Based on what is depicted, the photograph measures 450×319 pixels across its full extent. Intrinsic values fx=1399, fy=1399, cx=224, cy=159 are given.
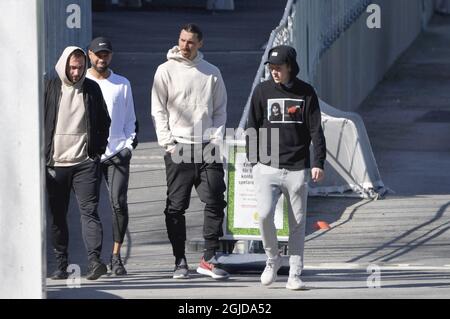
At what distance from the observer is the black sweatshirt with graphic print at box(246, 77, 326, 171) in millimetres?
9797

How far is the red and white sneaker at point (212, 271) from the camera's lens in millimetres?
10422

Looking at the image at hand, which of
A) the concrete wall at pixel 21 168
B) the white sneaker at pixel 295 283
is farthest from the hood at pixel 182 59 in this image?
the concrete wall at pixel 21 168

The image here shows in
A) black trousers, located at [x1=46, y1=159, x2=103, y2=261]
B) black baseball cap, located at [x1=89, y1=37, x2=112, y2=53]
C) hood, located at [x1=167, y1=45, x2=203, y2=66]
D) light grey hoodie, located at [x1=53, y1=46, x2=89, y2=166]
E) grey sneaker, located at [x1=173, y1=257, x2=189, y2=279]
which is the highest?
black baseball cap, located at [x1=89, y1=37, x2=112, y2=53]

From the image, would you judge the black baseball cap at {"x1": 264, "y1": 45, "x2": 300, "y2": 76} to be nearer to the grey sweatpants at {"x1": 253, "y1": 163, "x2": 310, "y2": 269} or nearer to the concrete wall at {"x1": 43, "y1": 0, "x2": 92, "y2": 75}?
the grey sweatpants at {"x1": 253, "y1": 163, "x2": 310, "y2": 269}

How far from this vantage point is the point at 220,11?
29250 millimetres

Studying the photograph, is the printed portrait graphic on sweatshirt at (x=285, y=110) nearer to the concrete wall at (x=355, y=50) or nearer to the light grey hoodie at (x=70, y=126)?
the light grey hoodie at (x=70, y=126)

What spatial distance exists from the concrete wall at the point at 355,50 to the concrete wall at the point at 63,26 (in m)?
2.71

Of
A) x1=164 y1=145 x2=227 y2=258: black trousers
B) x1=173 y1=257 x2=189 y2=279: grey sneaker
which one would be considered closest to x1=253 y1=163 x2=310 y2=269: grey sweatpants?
x1=164 y1=145 x2=227 y2=258: black trousers

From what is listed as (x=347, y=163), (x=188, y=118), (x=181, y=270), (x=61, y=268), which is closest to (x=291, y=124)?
(x=188, y=118)

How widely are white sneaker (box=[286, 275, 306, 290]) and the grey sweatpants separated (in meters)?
0.09

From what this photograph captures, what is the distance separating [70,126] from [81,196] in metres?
0.51

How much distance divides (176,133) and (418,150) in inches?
388

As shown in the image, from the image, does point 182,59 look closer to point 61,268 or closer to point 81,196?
point 81,196
